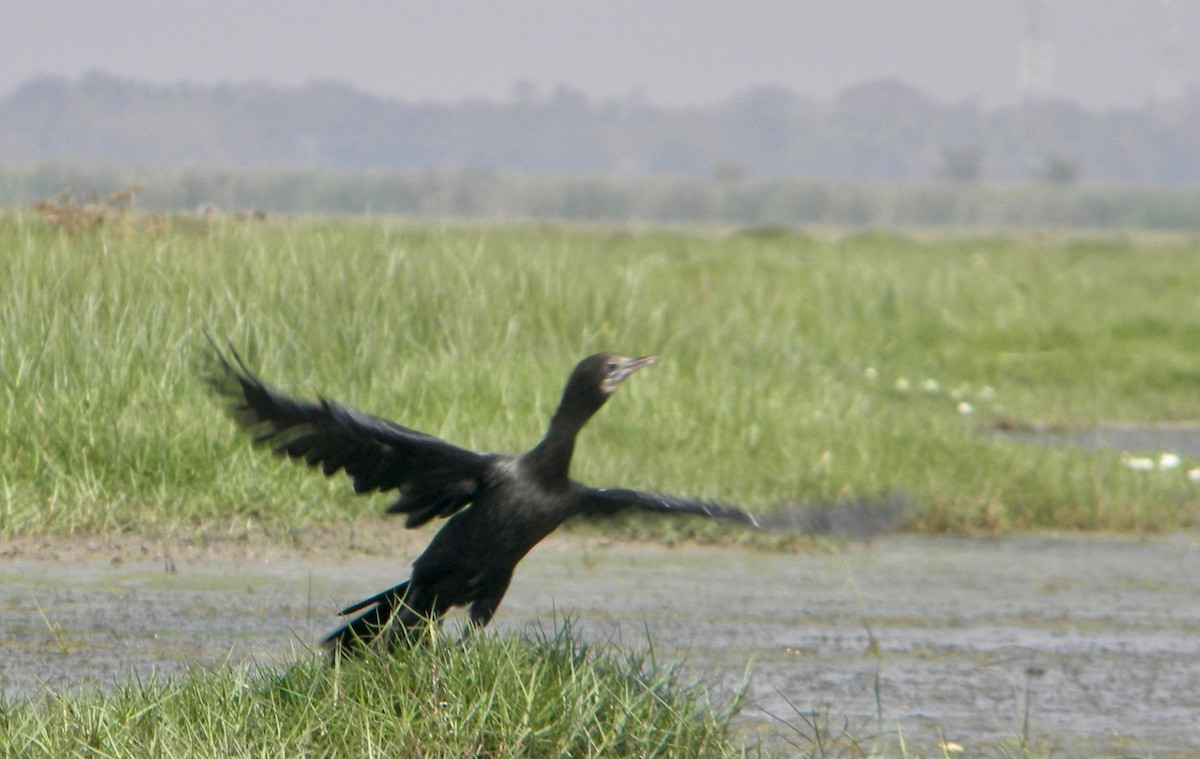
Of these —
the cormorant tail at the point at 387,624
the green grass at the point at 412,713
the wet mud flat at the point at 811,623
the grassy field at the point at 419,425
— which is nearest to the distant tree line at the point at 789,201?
the grassy field at the point at 419,425

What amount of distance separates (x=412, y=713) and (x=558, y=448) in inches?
29.2

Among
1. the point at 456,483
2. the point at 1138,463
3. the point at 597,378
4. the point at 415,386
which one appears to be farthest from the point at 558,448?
the point at 1138,463

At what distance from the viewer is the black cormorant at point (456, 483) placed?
13.2 ft

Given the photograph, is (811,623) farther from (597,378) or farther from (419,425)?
(419,425)

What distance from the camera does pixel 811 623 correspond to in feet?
18.9

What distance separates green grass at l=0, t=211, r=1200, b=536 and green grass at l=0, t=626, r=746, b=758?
291 cm

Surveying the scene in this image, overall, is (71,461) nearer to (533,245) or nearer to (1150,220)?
(533,245)

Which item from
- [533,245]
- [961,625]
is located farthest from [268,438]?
[533,245]

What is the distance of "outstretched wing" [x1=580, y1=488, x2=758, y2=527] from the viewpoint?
4211 millimetres

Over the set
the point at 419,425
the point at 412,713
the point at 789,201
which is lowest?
the point at 412,713

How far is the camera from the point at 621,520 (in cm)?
454

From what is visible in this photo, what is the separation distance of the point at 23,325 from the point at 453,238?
3.68 m

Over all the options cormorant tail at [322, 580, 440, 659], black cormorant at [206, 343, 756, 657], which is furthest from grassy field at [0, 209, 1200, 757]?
black cormorant at [206, 343, 756, 657]

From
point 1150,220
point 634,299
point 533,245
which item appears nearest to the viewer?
point 634,299
